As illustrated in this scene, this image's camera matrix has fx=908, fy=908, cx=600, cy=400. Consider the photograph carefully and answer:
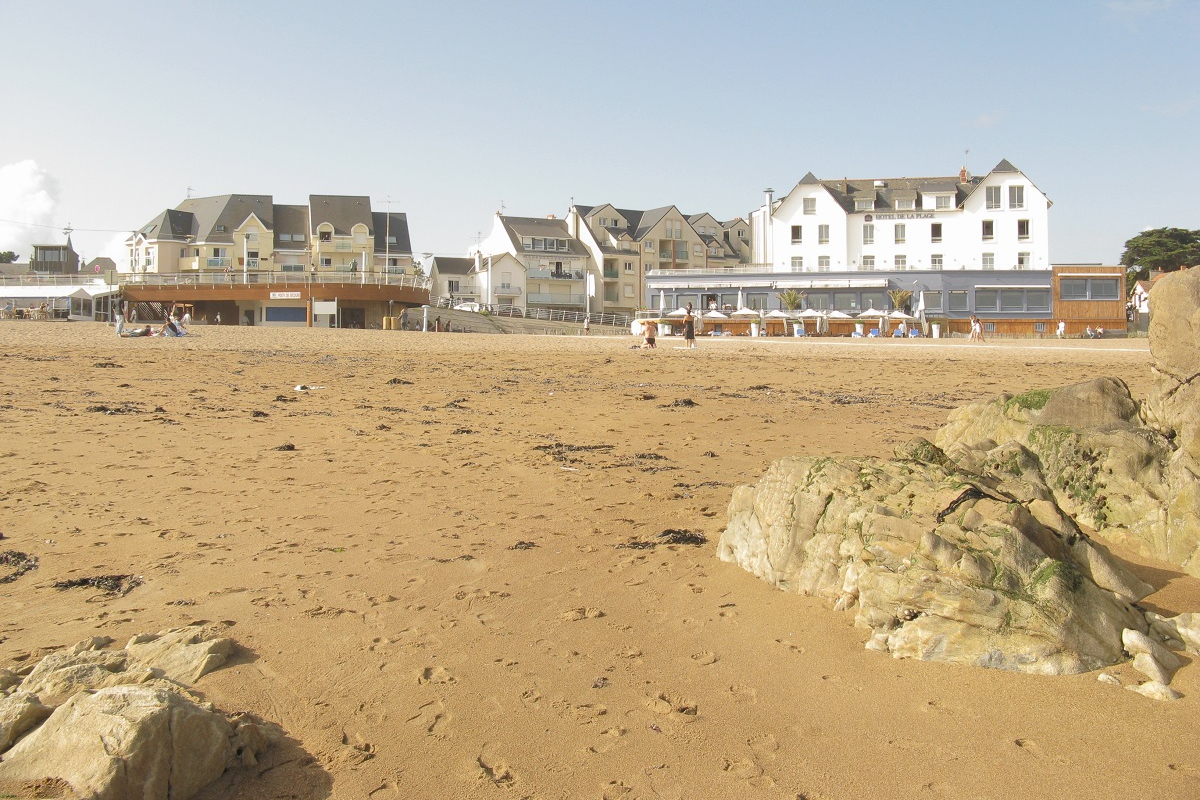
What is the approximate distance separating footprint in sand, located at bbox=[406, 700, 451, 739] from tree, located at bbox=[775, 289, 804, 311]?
66248mm

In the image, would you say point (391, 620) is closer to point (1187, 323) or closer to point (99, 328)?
point (1187, 323)

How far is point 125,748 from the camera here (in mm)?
3191

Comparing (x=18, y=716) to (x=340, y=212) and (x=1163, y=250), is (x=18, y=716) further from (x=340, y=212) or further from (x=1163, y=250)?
(x=1163, y=250)

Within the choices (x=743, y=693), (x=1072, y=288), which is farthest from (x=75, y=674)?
(x=1072, y=288)

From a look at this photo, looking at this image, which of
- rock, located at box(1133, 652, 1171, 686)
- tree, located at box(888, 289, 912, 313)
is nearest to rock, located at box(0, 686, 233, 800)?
rock, located at box(1133, 652, 1171, 686)

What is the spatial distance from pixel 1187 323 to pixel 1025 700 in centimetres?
397

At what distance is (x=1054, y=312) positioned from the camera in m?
65.3

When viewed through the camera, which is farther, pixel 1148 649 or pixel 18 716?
pixel 1148 649

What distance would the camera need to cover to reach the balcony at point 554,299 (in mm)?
83188

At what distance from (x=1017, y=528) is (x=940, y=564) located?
471 millimetres

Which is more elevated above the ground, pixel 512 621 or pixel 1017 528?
pixel 1017 528

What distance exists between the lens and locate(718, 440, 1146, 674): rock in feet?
14.0

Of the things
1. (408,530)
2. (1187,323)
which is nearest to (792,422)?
(1187,323)

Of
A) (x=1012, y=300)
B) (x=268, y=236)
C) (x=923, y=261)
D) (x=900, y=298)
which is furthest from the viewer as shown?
(x=268, y=236)
